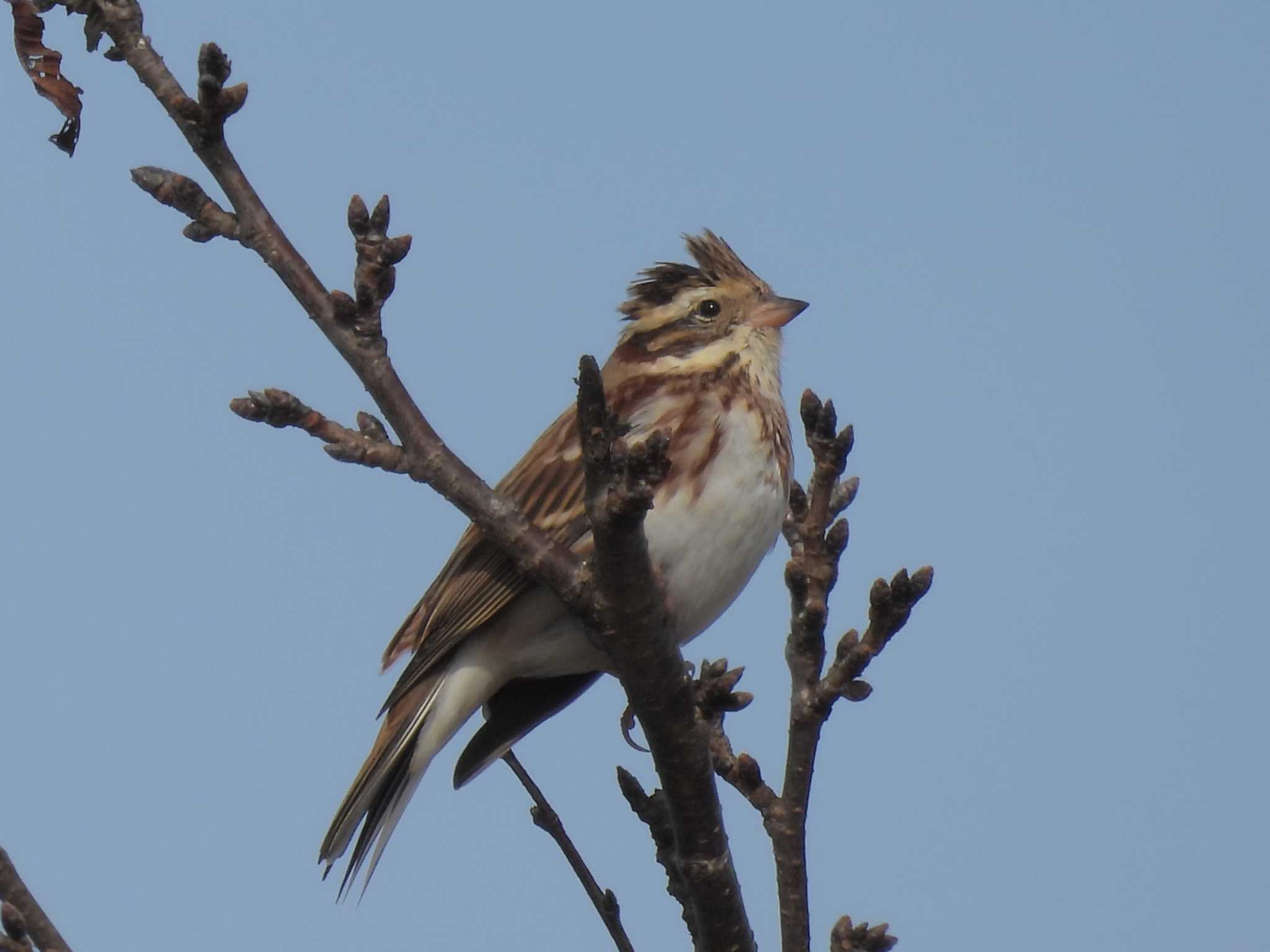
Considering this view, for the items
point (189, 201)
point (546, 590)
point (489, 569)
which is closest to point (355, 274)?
point (189, 201)

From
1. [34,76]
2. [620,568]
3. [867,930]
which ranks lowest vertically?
[867,930]

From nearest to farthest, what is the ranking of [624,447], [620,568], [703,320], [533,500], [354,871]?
[624,447] → [620,568] → [354,871] → [533,500] → [703,320]

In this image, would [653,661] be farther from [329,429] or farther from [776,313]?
[776,313]

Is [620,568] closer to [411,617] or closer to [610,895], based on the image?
[610,895]

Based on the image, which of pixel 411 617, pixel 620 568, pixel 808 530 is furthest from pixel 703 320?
pixel 620 568

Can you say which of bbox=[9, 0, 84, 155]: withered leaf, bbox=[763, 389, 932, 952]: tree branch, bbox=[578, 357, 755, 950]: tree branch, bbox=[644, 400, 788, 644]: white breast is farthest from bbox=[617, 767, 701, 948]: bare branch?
bbox=[9, 0, 84, 155]: withered leaf

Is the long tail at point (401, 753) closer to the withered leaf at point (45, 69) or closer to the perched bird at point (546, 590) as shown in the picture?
the perched bird at point (546, 590)
